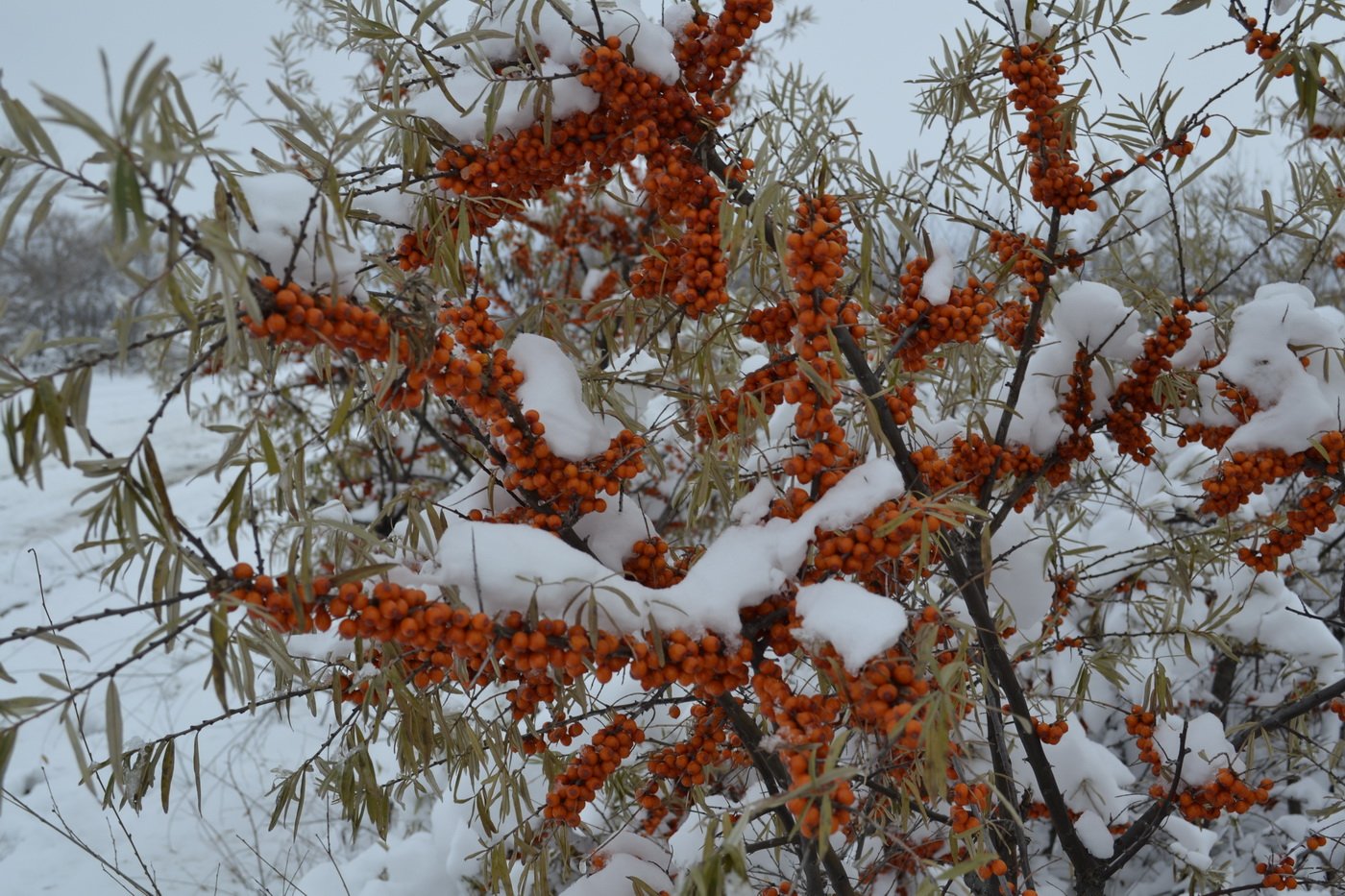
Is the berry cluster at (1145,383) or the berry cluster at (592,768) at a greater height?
the berry cluster at (1145,383)

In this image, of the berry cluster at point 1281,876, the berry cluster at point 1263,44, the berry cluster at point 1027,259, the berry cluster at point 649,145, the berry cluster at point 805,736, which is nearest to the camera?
the berry cluster at point 805,736

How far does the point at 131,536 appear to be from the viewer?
73cm

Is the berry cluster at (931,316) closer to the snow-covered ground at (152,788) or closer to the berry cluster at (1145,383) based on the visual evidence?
the berry cluster at (1145,383)

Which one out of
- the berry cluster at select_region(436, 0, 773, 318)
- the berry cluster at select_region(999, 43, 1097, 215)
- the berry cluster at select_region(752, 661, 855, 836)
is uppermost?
the berry cluster at select_region(999, 43, 1097, 215)

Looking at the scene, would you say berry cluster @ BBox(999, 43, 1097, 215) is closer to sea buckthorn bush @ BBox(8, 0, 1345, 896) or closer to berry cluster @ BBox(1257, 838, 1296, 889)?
sea buckthorn bush @ BBox(8, 0, 1345, 896)

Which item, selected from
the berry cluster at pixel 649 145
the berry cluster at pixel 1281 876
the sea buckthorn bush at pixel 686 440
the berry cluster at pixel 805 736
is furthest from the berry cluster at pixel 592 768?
the berry cluster at pixel 1281 876

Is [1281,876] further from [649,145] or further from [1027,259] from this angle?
[649,145]

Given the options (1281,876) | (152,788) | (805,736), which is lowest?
(805,736)

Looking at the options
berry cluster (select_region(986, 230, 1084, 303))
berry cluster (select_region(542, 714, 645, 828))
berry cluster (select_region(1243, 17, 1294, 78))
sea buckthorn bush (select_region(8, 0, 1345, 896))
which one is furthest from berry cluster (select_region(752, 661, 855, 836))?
berry cluster (select_region(1243, 17, 1294, 78))

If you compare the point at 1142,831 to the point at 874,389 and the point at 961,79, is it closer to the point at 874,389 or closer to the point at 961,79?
the point at 874,389

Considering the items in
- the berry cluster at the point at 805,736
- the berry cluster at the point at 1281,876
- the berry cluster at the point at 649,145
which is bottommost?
the berry cluster at the point at 805,736

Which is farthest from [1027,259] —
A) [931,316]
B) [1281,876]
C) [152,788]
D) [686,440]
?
[152,788]

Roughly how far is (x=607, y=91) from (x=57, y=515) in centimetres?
612

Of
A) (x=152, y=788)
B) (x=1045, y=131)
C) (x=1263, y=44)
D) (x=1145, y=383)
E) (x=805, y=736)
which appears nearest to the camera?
(x=805, y=736)
